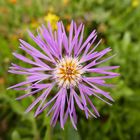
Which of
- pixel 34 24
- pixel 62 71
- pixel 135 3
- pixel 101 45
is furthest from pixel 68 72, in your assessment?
pixel 135 3

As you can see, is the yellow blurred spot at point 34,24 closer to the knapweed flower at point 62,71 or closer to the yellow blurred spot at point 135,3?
the yellow blurred spot at point 135,3

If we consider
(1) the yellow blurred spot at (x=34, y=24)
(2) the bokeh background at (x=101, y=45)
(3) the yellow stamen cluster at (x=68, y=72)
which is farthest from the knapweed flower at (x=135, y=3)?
(3) the yellow stamen cluster at (x=68, y=72)

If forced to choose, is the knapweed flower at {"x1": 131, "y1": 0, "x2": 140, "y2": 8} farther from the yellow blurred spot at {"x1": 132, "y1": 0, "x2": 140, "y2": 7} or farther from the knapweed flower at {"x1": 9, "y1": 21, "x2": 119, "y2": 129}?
the knapweed flower at {"x1": 9, "y1": 21, "x2": 119, "y2": 129}

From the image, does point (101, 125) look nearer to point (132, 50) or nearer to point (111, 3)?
point (132, 50)

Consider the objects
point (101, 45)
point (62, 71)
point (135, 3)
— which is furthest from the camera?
point (135, 3)

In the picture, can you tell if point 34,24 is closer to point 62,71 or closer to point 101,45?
point 101,45
